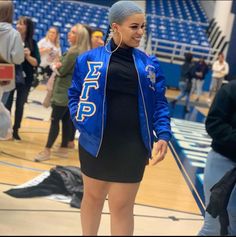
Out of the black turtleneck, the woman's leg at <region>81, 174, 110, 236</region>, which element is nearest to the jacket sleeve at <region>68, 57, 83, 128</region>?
the black turtleneck

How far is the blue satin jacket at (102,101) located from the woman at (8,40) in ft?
6.93

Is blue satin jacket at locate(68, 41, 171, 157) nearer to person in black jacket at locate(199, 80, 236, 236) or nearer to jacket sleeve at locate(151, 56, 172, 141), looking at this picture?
jacket sleeve at locate(151, 56, 172, 141)

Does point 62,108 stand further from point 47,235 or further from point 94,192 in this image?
point 47,235

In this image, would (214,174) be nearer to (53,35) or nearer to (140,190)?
(140,190)

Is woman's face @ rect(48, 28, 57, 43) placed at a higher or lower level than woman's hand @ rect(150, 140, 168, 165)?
lower

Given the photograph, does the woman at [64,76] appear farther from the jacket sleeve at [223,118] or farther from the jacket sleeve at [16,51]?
the jacket sleeve at [223,118]

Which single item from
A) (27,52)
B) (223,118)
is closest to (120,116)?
(223,118)

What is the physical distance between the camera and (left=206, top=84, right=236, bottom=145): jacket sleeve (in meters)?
2.36

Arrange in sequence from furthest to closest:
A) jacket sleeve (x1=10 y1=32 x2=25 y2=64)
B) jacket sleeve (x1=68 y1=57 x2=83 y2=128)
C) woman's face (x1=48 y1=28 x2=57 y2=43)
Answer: woman's face (x1=48 y1=28 x2=57 y2=43) < jacket sleeve (x1=10 y1=32 x2=25 y2=64) < jacket sleeve (x1=68 y1=57 x2=83 y2=128)

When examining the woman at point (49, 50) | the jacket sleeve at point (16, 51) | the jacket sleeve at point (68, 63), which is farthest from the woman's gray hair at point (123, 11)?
the woman at point (49, 50)

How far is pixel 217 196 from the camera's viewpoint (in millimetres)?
2232

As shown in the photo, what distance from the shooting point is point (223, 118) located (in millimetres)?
2400

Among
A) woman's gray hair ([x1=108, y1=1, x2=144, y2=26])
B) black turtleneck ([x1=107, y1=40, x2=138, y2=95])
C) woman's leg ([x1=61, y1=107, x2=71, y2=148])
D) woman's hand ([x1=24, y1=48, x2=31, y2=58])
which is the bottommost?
woman's leg ([x1=61, y1=107, x2=71, y2=148])

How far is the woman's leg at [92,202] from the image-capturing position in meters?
2.19
